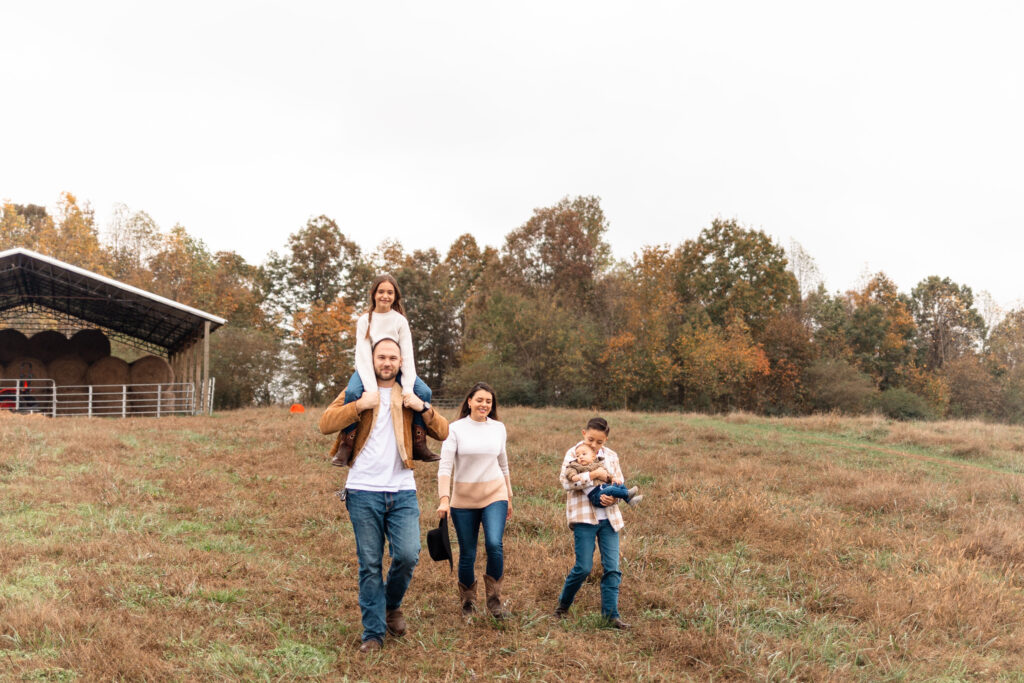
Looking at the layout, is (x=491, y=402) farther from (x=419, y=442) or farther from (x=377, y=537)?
(x=377, y=537)

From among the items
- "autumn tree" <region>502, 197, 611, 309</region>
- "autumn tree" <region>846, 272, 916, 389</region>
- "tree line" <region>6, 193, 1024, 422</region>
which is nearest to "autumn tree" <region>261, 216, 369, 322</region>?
"tree line" <region>6, 193, 1024, 422</region>

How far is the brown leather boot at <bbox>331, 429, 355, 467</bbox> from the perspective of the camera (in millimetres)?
4988

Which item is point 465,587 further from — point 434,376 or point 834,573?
point 434,376

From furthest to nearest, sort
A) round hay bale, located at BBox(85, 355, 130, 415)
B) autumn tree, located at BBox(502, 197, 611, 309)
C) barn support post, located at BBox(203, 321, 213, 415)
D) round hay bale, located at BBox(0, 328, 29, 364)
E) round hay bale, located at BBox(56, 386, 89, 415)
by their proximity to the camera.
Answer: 1. autumn tree, located at BBox(502, 197, 611, 309)
2. round hay bale, located at BBox(85, 355, 130, 415)
3. round hay bale, located at BBox(0, 328, 29, 364)
4. round hay bale, located at BBox(56, 386, 89, 415)
5. barn support post, located at BBox(203, 321, 213, 415)

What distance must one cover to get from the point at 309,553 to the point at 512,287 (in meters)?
32.9

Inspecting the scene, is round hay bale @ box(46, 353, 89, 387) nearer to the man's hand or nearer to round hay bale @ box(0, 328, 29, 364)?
round hay bale @ box(0, 328, 29, 364)

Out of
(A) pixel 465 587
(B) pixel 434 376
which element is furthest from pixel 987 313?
(A) pixel 465 587

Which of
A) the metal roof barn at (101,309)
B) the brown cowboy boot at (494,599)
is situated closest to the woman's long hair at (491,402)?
the brown cowboy boot at (494,599)

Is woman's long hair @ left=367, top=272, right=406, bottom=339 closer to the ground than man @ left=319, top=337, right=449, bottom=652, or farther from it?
farther from it

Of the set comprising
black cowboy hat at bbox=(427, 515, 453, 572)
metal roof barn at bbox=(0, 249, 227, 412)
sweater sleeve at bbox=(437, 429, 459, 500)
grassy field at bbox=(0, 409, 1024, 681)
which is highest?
metal roof barn at bbox=(0, 249, 227, 412)

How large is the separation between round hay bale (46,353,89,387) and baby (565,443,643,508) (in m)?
26.2

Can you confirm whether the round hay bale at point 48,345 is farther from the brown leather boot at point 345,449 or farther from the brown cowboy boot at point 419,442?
the brown cowboy boot at point 419,442

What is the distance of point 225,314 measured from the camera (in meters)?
44.3

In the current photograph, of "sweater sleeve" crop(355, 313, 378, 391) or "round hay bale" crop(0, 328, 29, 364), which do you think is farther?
"round hay bale" crop(0, 328, 29, 364)
